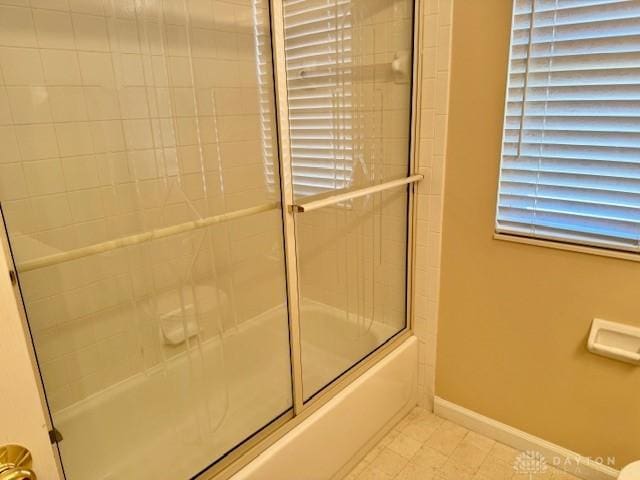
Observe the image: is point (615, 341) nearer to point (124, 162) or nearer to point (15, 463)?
point (15, 463)

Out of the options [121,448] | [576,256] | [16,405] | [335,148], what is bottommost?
[121,448]

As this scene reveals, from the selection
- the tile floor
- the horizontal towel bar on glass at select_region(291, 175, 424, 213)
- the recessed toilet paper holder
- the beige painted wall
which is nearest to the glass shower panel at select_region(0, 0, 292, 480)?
the horizontal towel bar on glass at select_region(291, 175, 424, 213)

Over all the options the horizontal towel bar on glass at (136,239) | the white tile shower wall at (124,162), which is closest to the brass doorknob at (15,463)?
the horizontal towel bar on glass at (136,239)

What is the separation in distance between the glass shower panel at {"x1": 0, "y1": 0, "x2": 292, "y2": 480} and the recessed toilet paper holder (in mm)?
1067

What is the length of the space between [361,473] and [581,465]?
0.83 m

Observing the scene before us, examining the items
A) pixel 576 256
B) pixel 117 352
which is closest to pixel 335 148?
pixel 576 256

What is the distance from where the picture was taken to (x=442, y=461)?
185cm

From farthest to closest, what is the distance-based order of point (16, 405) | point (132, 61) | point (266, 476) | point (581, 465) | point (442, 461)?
1. point (442, 461)
2. point (581, 465)
3. point (132, 61)
4. point (266, 476)
5. point (16, 405)

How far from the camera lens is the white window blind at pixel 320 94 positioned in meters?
1.59

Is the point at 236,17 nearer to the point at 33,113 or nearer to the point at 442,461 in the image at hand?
the point at 33,113

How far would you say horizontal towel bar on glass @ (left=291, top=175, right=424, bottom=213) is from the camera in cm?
146

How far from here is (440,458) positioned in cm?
186

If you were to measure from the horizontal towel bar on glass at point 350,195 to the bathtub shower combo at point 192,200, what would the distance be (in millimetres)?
10

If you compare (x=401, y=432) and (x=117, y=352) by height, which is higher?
(x=117, y=352)
